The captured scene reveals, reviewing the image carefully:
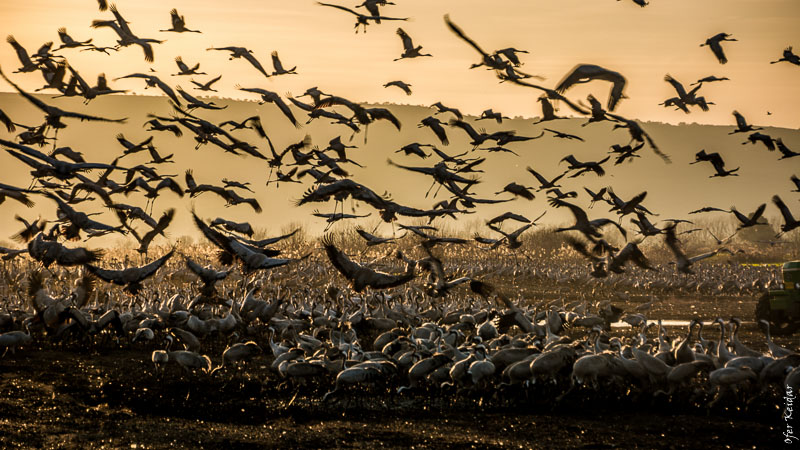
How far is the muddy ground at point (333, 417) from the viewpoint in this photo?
475 inches

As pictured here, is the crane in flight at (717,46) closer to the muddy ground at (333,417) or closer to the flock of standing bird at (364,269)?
the flock of standing bird at (364,269)

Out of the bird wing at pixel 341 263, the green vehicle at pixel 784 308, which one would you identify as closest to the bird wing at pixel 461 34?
the bird wing at pixel 341 263

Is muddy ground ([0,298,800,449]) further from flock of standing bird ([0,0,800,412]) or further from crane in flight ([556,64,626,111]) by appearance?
crane in flight ([556,64,626,111])

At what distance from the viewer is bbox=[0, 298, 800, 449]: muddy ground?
12.1m

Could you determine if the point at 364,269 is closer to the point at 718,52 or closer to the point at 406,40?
the point at 406,40

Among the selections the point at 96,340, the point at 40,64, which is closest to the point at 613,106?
the point at 40,64

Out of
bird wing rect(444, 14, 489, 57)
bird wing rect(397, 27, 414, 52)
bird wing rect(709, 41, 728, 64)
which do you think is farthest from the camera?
bird wing rect(397, 27, 414, 52)

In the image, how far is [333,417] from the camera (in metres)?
13.4

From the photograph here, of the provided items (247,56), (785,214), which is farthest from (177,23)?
(785,214)

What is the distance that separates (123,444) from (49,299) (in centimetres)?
1064

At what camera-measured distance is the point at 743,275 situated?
43.1 metres

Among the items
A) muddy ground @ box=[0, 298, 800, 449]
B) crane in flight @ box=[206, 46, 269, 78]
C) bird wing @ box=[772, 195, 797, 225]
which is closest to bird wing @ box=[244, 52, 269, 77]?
crane in flight @ box=[206, 46, 269, 78]

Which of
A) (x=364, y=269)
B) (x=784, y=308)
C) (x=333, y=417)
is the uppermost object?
(x=364, y=269)

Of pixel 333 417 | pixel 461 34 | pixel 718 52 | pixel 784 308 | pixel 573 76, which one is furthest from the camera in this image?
pixel 784 308
